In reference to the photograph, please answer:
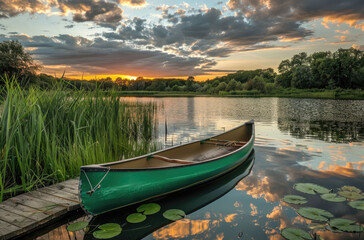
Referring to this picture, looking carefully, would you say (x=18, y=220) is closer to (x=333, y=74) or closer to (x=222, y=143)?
(x=222, y=143)

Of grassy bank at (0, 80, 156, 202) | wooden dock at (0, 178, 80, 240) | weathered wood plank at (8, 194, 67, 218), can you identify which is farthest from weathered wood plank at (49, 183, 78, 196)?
weathered wood plank at (8, 194, 67, 218)

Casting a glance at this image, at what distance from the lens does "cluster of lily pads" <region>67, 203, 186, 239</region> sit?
3314mm

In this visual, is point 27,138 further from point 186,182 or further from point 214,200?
point 214,200

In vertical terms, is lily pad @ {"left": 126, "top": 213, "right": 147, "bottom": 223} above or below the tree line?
below

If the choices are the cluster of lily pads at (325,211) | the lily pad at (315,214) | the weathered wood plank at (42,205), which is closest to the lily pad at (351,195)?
the cluster of lily pads at (325,211)

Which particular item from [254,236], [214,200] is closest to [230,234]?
[254,236]

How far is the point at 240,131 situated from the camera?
8.97 m

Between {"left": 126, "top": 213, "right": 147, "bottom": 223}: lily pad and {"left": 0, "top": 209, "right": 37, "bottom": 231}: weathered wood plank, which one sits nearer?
{"left": 0, "top": 209, "right": 37, "bottom": 231}: weathered wood plank

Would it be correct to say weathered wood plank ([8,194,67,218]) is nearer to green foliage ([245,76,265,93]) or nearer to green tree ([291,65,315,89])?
green foliage ([245,76,265,93])

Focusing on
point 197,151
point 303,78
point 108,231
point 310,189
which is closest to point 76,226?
point 108,231

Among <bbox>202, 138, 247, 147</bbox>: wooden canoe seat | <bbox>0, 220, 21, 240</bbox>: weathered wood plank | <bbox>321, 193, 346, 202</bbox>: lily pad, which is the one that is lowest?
<bbox>321, 193, 346, 202</bbox>: lily pad

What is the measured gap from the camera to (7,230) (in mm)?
2959

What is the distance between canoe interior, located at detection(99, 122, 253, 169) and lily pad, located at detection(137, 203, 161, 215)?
2.50 feet

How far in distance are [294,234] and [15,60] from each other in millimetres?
35555
